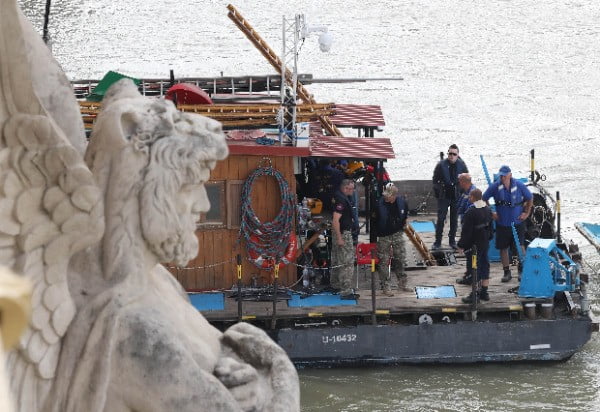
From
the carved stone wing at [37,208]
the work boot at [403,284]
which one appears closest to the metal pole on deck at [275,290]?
the work boot at [403,284]

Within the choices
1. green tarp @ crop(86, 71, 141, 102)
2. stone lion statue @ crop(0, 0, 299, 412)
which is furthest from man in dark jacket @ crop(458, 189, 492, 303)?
stone lion statue @ crop(0, 0, 299, 412)

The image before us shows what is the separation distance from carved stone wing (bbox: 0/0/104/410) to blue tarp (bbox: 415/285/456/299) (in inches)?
613

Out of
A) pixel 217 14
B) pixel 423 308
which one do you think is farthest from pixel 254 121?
pixel 217 14

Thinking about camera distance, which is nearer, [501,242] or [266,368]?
[266,368]

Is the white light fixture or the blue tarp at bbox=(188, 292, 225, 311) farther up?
the white light fixture

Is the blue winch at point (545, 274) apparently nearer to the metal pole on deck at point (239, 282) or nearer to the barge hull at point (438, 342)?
the barge hull at point (438, 342)

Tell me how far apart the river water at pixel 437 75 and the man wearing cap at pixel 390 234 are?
148 cm

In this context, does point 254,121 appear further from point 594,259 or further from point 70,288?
point 70,288

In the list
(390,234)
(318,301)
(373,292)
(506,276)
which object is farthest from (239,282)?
(506,276)

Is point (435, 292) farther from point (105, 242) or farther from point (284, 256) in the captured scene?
point (105, 242)

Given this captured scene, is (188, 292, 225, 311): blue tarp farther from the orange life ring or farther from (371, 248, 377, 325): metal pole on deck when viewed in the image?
(371, 248, 377, 325): metal pole on deck

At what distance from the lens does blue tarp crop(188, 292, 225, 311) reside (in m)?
19.8

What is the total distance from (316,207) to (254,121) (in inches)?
58.5

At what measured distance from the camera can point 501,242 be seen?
2070 centimetres
